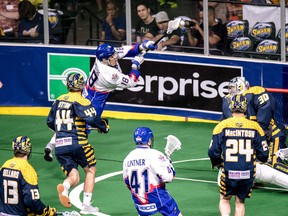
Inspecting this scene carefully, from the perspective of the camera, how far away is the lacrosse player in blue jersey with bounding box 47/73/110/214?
42.4ft

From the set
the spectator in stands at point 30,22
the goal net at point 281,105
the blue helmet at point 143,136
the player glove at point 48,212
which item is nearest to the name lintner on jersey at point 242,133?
the blue helmet at point 143,136

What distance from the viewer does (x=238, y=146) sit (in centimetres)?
1166

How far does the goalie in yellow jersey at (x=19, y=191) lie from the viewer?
1068cm

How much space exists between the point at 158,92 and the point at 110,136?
127 cm

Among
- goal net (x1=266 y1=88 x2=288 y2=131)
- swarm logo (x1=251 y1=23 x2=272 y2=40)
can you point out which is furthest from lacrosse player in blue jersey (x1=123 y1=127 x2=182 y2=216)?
swarm logo (x1=251 y1=23 x2=272 y2=40)

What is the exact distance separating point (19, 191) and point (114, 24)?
788cm

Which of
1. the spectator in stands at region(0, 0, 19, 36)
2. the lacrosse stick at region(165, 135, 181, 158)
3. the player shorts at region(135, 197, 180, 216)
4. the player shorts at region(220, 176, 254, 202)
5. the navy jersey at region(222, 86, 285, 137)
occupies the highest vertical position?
the spectator in stands at region(0, 0, 19, 36)

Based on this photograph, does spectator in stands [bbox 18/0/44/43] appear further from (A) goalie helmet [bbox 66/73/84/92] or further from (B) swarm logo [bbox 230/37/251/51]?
(A) goalie helmet [bbox 66/73/84/92]

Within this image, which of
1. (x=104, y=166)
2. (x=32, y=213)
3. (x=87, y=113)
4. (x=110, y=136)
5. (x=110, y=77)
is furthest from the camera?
(x=110, y=136)

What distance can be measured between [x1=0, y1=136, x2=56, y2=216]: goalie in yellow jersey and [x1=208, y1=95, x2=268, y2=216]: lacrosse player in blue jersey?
7.10 feet

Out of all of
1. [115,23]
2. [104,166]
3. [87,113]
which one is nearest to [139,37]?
[115,23]

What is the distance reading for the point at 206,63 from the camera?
1742 cm

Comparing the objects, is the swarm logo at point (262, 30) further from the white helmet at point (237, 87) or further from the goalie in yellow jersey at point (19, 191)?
the goalie in yellow jersey at point (19, 191)

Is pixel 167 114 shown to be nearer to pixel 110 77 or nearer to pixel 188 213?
pixel 110 77
